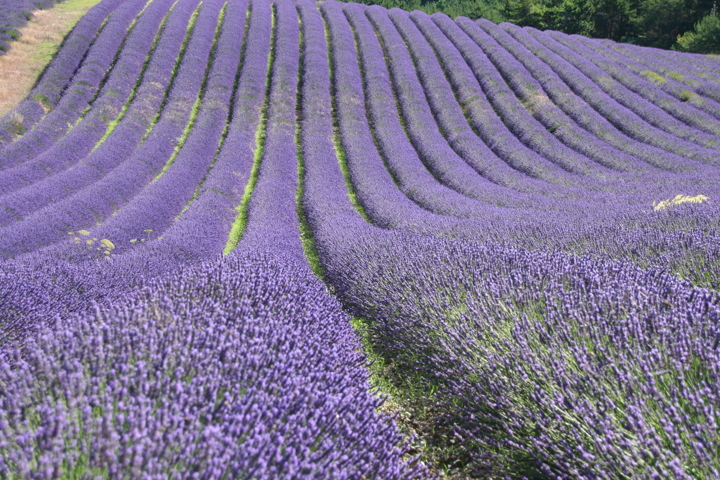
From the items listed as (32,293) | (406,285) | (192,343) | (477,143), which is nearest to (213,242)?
(32,293)

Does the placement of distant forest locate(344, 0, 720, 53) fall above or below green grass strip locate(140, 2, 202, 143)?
above

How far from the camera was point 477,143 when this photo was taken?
53.5 feet

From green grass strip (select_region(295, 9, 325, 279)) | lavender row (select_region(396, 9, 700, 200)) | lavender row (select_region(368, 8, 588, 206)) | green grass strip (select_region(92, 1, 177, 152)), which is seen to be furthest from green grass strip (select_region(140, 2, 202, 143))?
lavender row (select_region(396, 9, 700, 200))

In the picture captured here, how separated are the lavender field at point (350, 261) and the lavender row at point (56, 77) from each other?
100 millimetres

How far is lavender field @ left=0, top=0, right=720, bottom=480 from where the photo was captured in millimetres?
2004

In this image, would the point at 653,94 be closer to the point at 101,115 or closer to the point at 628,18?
the point at 101,115

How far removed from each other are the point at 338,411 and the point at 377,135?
15.6m

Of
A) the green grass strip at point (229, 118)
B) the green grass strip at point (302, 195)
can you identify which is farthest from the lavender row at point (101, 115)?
the green grass strip at point (302, 195)

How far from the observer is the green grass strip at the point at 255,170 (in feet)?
34.8

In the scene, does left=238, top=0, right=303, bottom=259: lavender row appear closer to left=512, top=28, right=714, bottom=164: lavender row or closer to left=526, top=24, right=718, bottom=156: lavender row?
left=512, top=28, right=714, bottom=164: lavender row

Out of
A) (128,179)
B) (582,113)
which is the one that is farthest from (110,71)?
(582,113)

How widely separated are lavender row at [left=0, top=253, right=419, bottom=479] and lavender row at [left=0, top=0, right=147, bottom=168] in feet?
43.7

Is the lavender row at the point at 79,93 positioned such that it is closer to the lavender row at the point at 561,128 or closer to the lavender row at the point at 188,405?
the lavender row at the point at 188,405

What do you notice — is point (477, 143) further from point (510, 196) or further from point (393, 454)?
point (393, 454)
